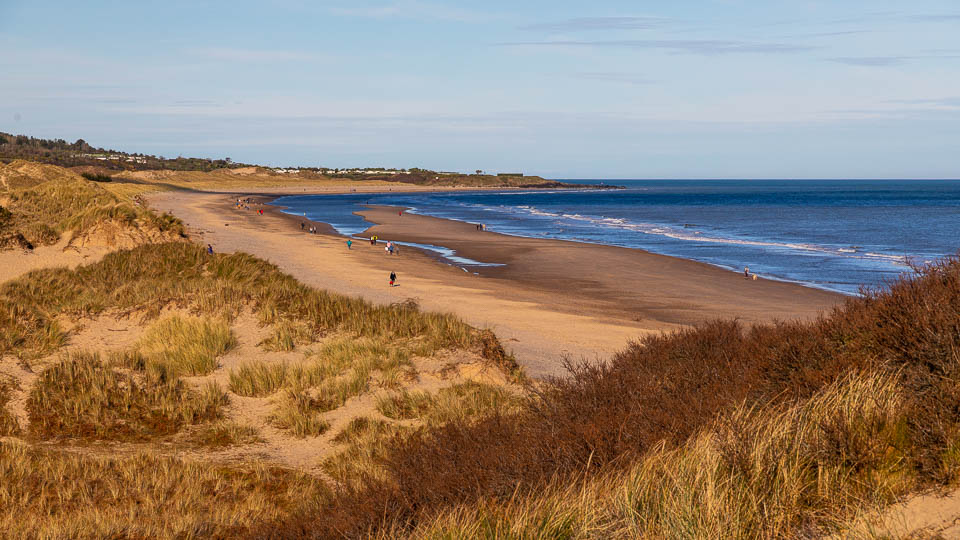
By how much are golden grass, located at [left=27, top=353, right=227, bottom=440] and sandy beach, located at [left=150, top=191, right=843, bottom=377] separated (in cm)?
566

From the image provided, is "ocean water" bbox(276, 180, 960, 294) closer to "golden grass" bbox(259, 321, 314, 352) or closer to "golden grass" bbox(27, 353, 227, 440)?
"golden grass" bbox(259, 321, 314, 352)

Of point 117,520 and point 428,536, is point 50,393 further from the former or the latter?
point 428,536

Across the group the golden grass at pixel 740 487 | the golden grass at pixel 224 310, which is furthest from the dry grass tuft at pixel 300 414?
the golden grass at pixel 740 487

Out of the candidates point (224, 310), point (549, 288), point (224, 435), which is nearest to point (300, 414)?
point (224, 435)

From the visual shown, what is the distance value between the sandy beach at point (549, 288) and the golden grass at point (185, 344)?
5.42 meters

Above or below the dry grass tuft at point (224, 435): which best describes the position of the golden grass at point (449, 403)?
above

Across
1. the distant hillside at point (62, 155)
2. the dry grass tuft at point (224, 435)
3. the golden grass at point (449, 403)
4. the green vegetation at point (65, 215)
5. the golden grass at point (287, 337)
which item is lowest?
the dry grass tuft at point (224, 435)

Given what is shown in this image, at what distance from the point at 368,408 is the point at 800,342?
5.90m

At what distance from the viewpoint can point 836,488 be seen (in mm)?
4715

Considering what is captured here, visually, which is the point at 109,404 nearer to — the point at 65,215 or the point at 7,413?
the point at 7,413

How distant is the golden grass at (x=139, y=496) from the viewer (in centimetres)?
626

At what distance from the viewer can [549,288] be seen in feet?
87.1

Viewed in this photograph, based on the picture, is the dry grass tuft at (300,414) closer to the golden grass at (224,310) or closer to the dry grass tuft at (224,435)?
the dry grass tuft at (224,435)

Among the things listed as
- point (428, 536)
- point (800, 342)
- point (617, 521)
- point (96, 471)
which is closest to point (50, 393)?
point (96, 471)
